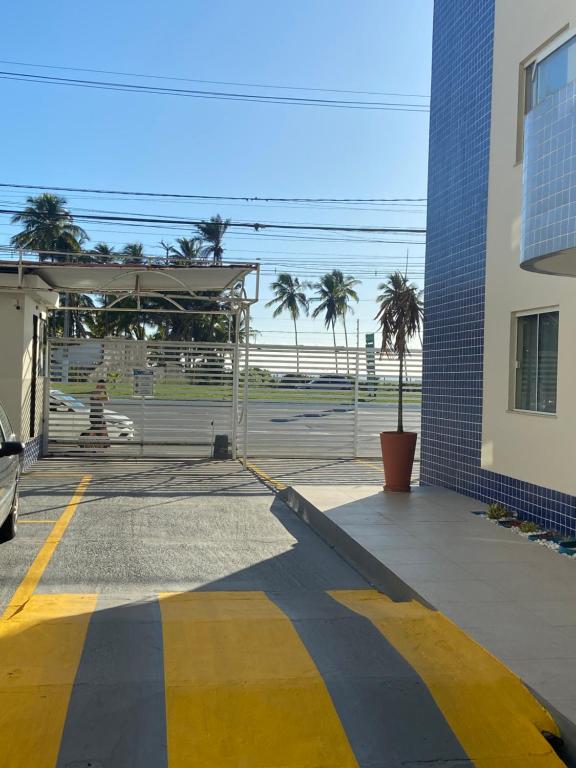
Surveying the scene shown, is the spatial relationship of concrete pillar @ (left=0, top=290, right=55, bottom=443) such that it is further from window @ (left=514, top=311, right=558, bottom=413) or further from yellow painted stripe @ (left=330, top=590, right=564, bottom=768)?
yellow painted stripe @ (left=330, top=590, right=564, bottom=768)

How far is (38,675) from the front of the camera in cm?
491

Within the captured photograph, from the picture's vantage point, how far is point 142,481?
1498 cm

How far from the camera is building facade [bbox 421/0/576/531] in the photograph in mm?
7688

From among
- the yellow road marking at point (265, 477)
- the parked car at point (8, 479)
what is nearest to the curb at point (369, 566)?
the yellow road marking at point (265, 477)

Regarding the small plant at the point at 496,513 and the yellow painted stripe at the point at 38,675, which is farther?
the small plant at the point at 496,513

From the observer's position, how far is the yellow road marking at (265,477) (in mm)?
14555

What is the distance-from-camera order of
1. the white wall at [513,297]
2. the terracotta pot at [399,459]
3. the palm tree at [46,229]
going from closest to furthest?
the white wall at [513,297], the terracotta pot at [399,459], the palm tree at [46,229]

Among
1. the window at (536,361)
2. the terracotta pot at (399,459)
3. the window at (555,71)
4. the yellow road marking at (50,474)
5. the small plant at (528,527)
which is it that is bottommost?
the yellow road marking at (50,474)

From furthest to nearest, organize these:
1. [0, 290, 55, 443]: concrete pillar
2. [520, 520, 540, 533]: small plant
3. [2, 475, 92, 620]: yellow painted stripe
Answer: [0, 290, 55, 443]: concrete pillar < [520, 520, 540, 533]: small plant < [2, 475, 92, 620]: yellow painted stripe

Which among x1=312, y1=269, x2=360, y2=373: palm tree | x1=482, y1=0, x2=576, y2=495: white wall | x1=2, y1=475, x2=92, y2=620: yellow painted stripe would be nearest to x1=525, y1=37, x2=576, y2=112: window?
x1=482, y1=0, x2=576, y2=495: white wall

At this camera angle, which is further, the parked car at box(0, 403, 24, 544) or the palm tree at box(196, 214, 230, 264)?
the palm tree at box(196, 214, 230, 264)

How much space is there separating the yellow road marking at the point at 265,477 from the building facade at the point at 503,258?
2.54 metres

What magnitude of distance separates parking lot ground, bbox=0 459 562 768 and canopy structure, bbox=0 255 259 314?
725 centimetres

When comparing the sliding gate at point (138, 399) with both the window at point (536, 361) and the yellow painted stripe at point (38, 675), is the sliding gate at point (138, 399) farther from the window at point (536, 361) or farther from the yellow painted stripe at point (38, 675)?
the yellow painted stripe at point (38, 675)
